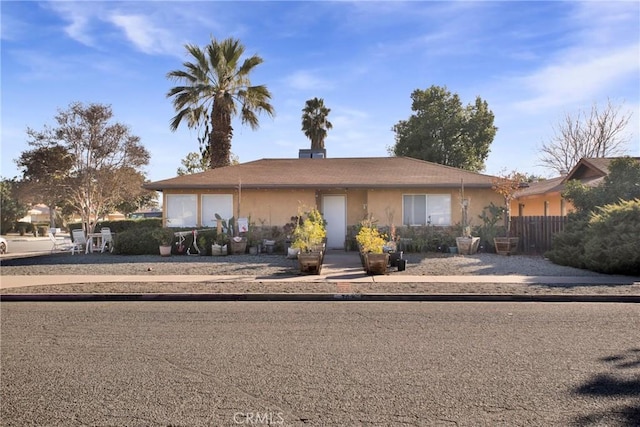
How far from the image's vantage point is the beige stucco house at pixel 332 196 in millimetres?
19094

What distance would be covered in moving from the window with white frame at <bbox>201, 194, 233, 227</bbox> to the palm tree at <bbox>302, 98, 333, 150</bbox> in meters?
17.6

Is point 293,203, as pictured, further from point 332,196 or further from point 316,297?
point 316,297

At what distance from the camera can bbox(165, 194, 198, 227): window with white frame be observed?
20016 millimetres

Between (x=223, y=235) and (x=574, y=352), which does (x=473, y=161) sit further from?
(x=574, y=352)

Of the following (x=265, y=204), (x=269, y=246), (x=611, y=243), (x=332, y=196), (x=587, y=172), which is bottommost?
(x=269, y=246)

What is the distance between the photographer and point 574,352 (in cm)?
583

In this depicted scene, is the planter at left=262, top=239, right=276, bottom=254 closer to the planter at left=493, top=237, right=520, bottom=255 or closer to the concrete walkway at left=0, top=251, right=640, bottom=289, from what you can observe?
the concrete walkway at left=0, top=251, right=640, bottom=289

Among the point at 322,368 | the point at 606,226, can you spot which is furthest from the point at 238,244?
the point at 322,368

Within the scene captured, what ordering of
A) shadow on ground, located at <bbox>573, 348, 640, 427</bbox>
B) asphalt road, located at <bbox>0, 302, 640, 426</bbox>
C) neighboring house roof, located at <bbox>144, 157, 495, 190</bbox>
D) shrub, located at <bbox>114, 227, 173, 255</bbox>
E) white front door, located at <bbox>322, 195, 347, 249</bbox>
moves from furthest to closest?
white front door, located at <bbox>322, 195, 347, 249</bbox> < neighboring house roof, located at <bbox>144, 157, 495, 190</bbox> < shrub, located at <bbox>114, 227, 173, 255</bbox> < asphalt road, located at <bbox>0, 302, 640, 426</bbox> < shadow on ground, located at <bbox>573, 348, 640, 427</bbox>

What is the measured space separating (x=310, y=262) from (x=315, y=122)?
2541cm

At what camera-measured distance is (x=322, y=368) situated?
5266 millimetres

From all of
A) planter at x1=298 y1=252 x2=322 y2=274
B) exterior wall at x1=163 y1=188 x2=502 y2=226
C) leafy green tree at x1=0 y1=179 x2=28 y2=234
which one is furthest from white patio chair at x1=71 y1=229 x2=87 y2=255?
leafy green tree at x1=0 y1=179 x2=28 y2=234

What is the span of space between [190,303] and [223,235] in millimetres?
8877

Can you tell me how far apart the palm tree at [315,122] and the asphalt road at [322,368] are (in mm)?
29154
